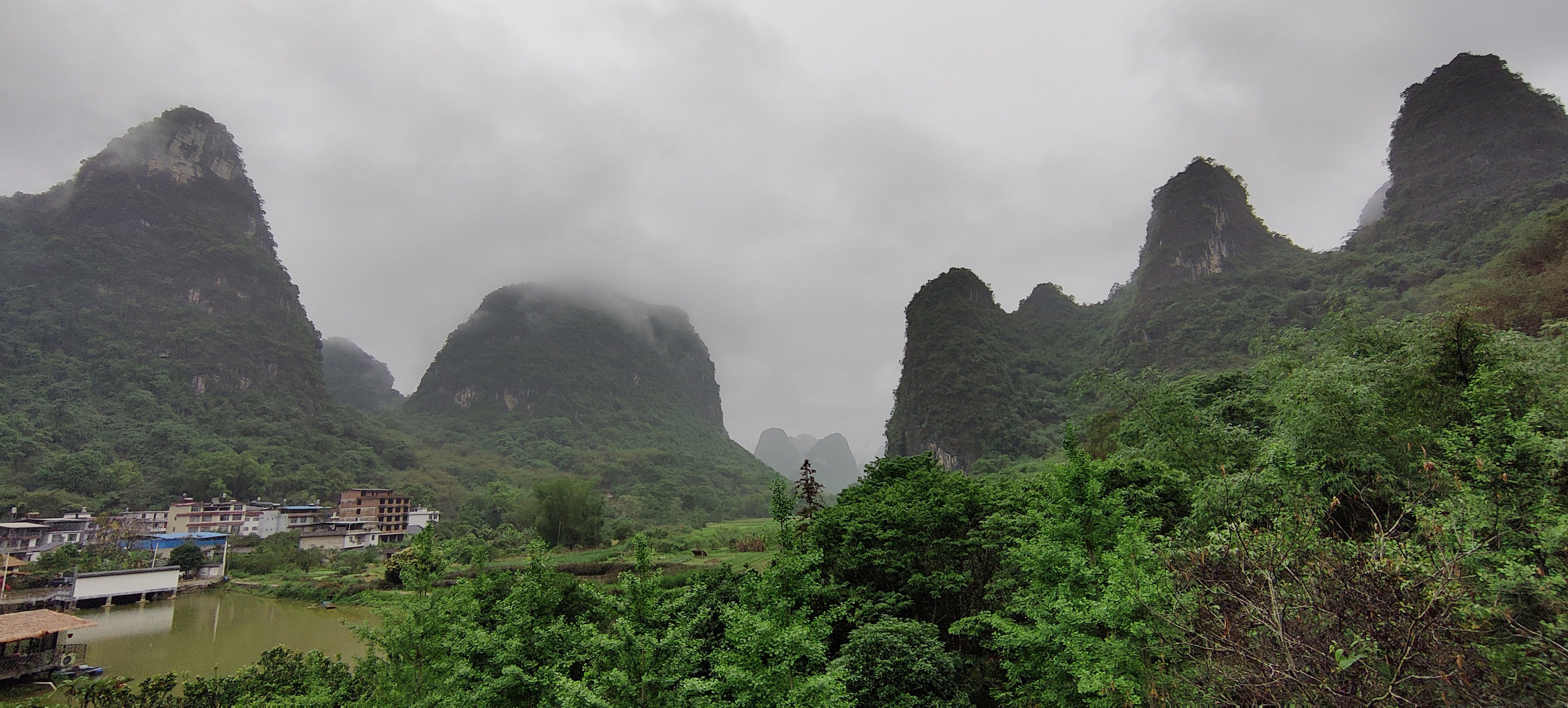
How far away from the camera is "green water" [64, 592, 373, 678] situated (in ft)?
65.0

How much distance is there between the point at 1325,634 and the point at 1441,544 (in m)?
1.51

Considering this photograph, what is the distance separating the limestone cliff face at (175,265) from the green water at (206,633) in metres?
55.5

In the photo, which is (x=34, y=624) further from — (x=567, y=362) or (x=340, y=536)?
(x=567, y=362)

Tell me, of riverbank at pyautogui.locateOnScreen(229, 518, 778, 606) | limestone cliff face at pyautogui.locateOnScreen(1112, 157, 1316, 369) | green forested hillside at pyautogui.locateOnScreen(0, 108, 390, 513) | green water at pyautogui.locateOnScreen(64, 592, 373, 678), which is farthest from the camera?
green forested hillside at pyautogui.locateOnScreen(0, 108, 390, 513)

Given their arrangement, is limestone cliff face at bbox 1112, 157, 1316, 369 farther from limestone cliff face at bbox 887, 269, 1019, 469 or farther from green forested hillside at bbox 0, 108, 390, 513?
green forested hillside at bbox 0, 108, 390, 513

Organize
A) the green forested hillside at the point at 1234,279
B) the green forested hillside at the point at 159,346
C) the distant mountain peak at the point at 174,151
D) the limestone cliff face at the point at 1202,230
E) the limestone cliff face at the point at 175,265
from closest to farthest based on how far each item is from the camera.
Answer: the green forested hillside at the point at 1234,279
the green forested hillside at the point at 159,346
the limestone cliff face at the point at 1202,230
the limestone cliff face at the point at 175,265
the distant mountain peak at the point at 174,151

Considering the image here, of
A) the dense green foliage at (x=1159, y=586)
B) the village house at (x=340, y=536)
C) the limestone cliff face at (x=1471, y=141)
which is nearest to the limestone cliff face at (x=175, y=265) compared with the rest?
the village house at (x=340, y=536)

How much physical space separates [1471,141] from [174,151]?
151m

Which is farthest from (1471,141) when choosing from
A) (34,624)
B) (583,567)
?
(34,624)

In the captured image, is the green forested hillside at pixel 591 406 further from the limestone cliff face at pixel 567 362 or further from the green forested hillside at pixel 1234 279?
the green forested hillside at pixel 1234 279

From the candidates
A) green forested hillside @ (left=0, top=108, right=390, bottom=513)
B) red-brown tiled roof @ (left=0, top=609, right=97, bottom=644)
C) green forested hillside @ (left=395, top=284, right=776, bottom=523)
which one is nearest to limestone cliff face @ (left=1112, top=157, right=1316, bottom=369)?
green forested hillside @ (left=395, top=284, right=776, bottom=523)

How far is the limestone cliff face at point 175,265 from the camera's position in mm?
70750

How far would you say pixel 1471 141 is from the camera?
49.9 meters

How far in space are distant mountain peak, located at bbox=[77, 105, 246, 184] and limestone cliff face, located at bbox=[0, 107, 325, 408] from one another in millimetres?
141
